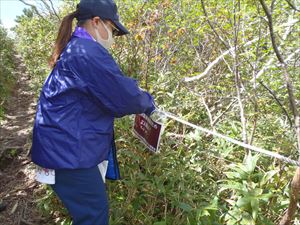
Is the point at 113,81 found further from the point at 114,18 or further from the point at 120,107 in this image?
A: the point at 114,18

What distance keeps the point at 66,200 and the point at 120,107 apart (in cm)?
72

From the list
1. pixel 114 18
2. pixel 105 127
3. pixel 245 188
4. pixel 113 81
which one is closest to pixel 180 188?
pixel 245 188

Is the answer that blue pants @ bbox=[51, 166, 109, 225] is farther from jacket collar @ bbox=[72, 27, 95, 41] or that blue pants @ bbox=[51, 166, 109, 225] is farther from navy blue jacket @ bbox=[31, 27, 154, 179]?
jacket collar @ bbox=[72, 27, 95, 41]

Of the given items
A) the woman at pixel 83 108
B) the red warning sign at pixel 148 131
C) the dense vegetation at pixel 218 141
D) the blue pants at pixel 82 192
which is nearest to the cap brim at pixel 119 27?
the woman at pixel 83 108

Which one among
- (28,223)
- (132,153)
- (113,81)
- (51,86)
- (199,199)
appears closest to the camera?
(113,81)

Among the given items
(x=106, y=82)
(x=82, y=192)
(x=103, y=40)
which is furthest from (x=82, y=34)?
(x=82, y=192)

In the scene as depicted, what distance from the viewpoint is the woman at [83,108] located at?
2.04m

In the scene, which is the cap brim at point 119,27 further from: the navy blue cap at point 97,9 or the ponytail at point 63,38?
the ponytail at point 63,38

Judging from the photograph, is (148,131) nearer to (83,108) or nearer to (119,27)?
(83,108)

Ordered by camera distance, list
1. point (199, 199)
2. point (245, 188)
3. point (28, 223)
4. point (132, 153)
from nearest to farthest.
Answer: point (245, 188) < point (199, 199) < point (132, 153) < point (28, 223)

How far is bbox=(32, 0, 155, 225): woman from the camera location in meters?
2.04

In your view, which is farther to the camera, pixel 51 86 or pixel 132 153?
pixel 132 153

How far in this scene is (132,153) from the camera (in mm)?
3029

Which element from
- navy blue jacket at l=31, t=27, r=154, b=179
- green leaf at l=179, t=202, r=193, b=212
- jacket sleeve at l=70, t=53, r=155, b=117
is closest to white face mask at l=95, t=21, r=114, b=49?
navy blue jacket at l=31, t=27, r=154, b=179
